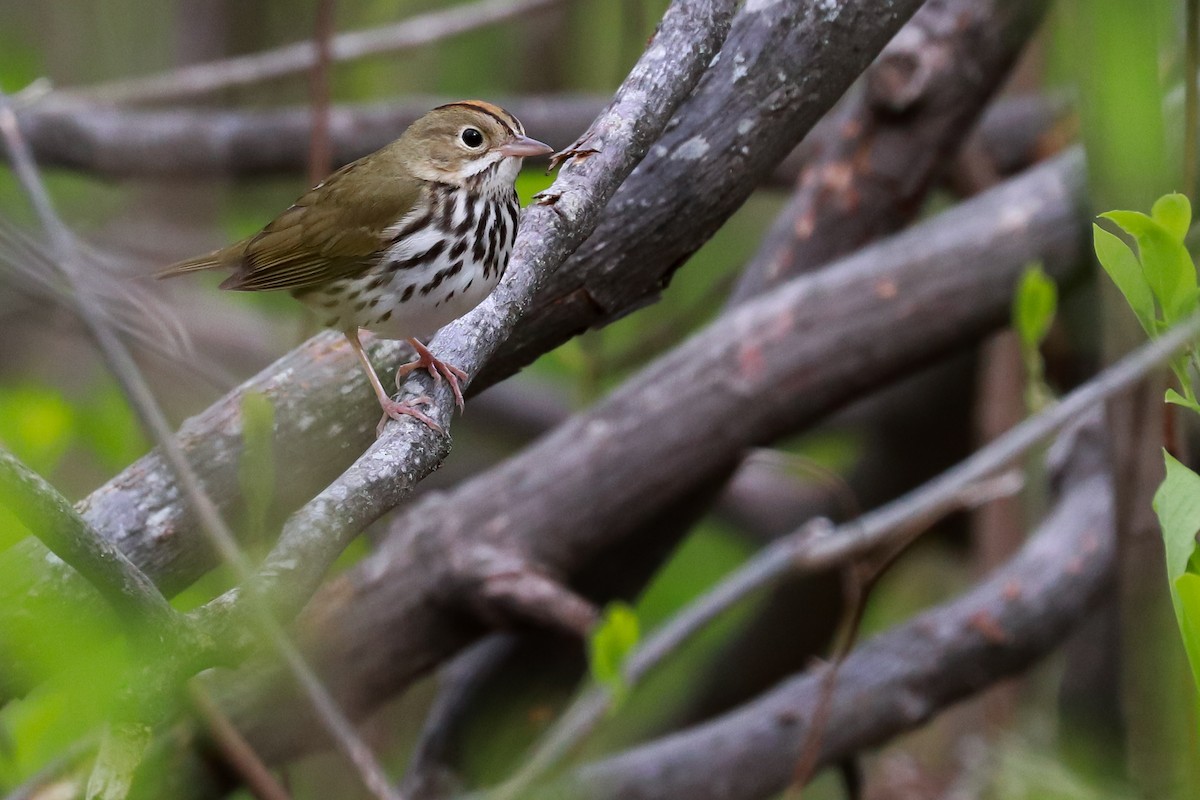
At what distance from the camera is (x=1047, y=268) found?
8.23 feet

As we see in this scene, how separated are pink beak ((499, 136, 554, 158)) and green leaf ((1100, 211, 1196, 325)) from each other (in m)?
1.22

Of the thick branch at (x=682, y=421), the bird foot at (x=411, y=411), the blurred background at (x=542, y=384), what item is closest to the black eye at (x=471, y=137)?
the blurred background at (x=542, y=384)

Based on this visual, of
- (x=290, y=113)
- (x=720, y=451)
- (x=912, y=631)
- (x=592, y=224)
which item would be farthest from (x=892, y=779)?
(x=290, y=113)

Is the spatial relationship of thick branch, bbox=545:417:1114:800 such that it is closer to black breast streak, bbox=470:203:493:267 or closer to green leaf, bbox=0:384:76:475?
black breast streak, bbox=470:203:493:267

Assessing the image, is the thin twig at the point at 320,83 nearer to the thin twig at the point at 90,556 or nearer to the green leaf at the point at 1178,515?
the thin twig at the point at 90,556

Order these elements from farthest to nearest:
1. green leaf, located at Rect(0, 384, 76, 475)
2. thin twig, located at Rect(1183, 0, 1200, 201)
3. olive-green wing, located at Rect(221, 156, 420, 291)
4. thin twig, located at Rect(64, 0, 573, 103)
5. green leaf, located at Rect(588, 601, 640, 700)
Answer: thin twig, located at Rect(64, 0, 573, 103)
green leaf, located at Rect(0, 384, 76, 475)
olive-green wing, located at Rect(221, 156, 420, 291)
green leaf, located at Rect(588, 601, 640, 700)
thin twig, located at Rect(1183, 0, 1200, 201)

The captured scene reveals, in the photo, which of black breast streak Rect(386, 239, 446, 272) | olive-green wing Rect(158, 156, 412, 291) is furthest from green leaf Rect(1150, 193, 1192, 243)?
olive-green wing Rect(158, 156, 412, 291)

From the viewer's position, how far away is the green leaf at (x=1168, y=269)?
0.80 m

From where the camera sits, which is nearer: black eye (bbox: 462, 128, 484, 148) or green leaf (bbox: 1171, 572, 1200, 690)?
green leaf (bbox: 1171, 572, 1200, 690)

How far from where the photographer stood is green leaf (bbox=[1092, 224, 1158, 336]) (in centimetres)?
81

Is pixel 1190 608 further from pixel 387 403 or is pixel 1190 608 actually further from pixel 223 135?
pixel 223 135

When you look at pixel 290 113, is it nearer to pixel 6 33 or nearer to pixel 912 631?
pixel 6 33

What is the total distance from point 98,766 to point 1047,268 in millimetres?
2145

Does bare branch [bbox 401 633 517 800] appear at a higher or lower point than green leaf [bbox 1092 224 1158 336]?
lower
